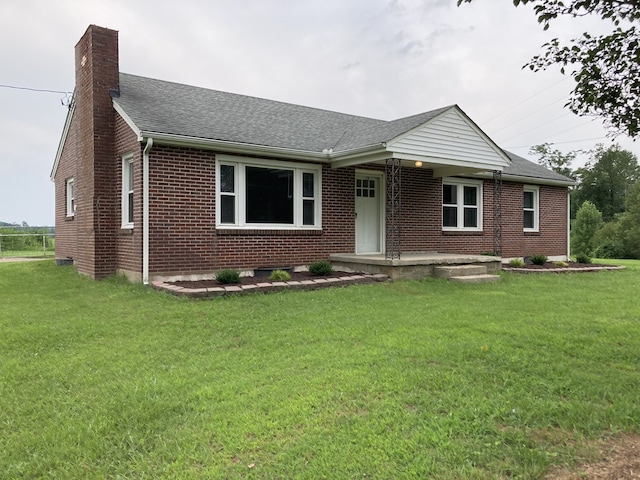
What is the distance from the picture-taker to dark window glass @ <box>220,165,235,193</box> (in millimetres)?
9555

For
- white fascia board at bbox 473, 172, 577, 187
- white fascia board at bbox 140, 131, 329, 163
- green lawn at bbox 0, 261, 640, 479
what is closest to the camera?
green lawn at bbox 0, 261, 640, 479

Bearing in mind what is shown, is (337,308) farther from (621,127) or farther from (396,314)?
(621,127)

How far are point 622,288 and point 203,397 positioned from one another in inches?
358

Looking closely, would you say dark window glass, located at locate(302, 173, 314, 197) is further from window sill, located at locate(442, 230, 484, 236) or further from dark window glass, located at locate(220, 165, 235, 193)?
window sill, located at locate(442, 230, 484, 236)

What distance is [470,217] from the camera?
13.7 metres

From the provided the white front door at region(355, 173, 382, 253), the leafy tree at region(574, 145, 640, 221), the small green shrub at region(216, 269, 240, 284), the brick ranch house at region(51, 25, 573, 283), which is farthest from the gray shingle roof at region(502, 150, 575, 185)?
the leafy tree at region(574, 145, 640, 221)

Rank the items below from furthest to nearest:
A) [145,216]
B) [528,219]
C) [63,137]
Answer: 1. [528,219]
2. [63,137]
3. [145,216]

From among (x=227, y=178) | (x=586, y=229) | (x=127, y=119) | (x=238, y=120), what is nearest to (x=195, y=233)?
(x=227, y=178)

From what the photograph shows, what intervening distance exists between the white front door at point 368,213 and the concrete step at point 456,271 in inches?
96.0

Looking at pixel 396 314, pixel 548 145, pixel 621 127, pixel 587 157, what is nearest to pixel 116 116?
pixel 396 314

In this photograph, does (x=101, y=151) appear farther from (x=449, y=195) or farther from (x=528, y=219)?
(x=528, y=219)

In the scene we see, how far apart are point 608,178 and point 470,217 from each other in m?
46.6

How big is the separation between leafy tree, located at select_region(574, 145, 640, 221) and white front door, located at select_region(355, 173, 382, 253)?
47675 mm

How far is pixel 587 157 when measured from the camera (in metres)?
52.0
